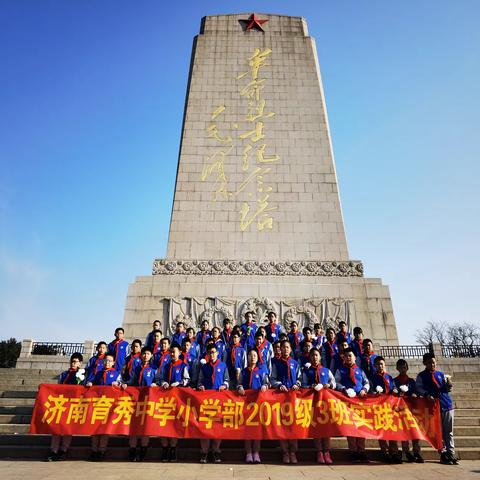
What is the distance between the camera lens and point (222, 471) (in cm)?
→ 427

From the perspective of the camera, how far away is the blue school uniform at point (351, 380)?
5378mm

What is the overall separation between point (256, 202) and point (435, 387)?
791cm

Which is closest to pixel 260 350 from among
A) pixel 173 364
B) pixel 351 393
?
pixel 173 364

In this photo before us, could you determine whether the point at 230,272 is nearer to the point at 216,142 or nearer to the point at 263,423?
the point at 216,142

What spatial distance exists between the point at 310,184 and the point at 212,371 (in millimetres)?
8388

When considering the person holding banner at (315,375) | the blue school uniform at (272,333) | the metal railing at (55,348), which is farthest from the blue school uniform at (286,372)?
the metal railing at (55,348)

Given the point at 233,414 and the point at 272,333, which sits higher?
the point at 272,333

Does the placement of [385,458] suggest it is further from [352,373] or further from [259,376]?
[259,376]

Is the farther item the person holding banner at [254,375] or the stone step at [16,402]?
the stone step at [16,402]

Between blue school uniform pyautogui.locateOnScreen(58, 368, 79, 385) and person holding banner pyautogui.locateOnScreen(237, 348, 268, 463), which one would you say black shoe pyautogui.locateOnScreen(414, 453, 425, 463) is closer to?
person holding banner pyautogui.locateOnScreen(237, 348, 268, 463)

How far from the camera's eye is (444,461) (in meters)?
4.83

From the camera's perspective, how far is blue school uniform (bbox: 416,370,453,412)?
17.0ft

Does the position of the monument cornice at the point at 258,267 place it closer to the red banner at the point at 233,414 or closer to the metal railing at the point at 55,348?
the metal railing at the point at 55,348

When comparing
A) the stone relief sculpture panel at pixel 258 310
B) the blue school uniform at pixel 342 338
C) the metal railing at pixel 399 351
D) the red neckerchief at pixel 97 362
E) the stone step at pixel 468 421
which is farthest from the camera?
the stone relief sculpture panel at pixel 258 310
